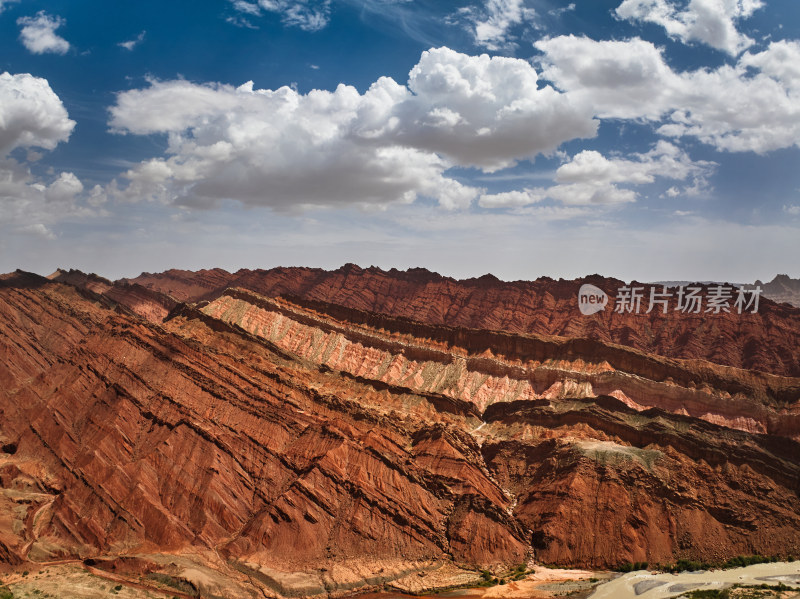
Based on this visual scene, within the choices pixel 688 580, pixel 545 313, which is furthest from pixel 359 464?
pixel 545 313

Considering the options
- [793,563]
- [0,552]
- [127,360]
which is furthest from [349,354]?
[793,563]

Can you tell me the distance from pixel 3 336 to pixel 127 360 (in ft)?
127

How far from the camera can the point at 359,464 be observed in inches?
2482

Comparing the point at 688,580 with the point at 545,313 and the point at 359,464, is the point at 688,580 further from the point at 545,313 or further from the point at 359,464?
the point at 545,313

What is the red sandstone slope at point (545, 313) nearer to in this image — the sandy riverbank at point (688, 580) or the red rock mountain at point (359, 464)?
the red rock mountain at point (359, 464)

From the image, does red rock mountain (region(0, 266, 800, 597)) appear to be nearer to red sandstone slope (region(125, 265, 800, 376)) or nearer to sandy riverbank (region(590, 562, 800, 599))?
sandy riverbank (region(590, 562, 800, 599))

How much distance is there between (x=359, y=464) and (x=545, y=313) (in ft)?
329

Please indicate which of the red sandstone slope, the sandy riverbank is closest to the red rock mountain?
the sandy riverbank

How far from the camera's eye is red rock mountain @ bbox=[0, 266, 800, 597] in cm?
5675

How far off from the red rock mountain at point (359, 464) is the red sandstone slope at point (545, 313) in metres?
32.6

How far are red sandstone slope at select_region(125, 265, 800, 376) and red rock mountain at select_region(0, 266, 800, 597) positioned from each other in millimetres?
32640

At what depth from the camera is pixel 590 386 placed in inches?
3760

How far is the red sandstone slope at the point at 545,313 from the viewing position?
13188cm

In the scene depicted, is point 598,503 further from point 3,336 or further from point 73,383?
point 3,336
